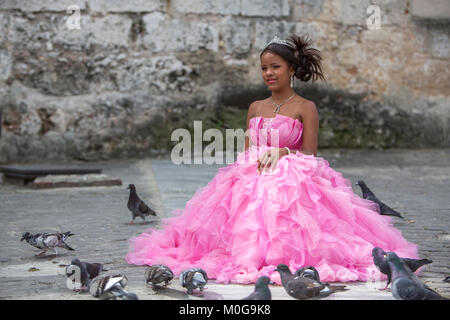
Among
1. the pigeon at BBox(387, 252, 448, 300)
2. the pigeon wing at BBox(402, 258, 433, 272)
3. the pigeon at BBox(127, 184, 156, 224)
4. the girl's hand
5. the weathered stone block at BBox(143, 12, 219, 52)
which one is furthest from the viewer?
the weathered stone block at BBox(143, 12, 219, 52)

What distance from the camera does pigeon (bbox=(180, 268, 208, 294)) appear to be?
302cm

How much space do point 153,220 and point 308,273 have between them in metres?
2.62

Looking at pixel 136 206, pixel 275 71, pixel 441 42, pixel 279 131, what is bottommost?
pixel 136 206

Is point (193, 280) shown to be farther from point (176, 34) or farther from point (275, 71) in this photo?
point (176, 34)

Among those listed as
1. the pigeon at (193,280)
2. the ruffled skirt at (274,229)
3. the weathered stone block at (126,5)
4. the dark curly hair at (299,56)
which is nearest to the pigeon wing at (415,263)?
the ruffled skirt at (274,229)

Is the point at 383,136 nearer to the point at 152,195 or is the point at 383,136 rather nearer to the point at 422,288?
the point at 152,195

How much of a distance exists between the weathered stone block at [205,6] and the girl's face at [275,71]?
5.75 m

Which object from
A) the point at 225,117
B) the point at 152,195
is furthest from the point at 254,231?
the point at 225,117

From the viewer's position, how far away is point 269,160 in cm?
382

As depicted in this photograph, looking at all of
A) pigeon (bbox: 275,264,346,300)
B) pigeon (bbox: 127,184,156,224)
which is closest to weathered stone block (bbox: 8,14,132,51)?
pigeon (bbox: 127,184,156,224)

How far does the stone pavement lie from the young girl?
205 mm

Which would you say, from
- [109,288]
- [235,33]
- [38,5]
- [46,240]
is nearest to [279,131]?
[46,240]

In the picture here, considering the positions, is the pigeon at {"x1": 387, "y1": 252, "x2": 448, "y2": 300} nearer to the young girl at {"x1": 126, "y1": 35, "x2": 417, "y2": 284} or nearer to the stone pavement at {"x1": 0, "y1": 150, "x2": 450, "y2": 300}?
the stone pavement at {"x1": 0, "y1": 150, "x2": 450, "y2": 300}

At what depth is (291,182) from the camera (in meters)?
3.67
